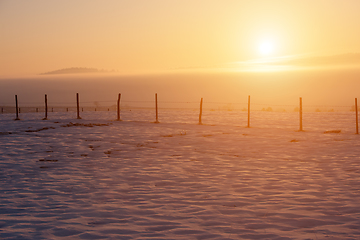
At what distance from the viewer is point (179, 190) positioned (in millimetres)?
7410

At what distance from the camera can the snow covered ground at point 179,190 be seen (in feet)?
17.2

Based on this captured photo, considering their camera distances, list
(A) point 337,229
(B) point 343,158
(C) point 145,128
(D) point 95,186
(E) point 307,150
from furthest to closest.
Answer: (C) point 145,128 < (E) point 307,150 < (B) point 343,158 < (D) point 95,186 < (A) point 337,229

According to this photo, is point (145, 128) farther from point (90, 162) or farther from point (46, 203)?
point (46, 203)

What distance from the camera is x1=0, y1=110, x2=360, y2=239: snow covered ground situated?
5242mm

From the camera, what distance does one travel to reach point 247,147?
43.8ft

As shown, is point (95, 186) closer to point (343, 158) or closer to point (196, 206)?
point (196, 206)

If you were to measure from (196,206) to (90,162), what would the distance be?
518cm

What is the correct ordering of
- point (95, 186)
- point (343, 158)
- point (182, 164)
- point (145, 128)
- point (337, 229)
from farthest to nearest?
point (145, 128), point (343, 158), point (182, 164), point (95, 186), point (337, 229)

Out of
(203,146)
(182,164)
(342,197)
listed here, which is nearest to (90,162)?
(182,164)

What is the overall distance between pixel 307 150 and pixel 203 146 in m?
3.76

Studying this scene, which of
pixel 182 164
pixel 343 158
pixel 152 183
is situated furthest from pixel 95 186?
pixel 343 158

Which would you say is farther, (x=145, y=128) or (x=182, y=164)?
(x=145, y=128)

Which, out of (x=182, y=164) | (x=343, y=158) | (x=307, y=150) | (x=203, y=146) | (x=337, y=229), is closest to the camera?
(x=337, y=229)

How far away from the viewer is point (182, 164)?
33.6ft
